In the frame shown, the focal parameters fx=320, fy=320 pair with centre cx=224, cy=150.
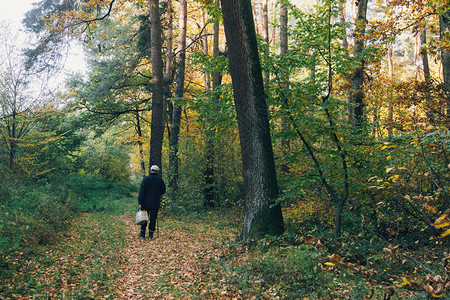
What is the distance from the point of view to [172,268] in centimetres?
620

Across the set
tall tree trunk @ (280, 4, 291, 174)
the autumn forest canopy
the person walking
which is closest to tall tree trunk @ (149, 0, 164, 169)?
the autumn forest canopy

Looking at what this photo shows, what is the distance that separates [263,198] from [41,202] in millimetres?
7362

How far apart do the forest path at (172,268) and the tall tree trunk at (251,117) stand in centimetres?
124

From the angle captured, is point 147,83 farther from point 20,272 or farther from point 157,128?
point 20,272

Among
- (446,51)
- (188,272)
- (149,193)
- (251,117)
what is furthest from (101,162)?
(446,51)

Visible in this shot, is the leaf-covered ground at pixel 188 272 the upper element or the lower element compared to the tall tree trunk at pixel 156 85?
lower

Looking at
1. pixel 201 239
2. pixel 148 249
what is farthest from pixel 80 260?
pixel 201 239

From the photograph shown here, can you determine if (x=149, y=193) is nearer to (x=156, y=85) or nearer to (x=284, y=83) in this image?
(x=284, y=83)

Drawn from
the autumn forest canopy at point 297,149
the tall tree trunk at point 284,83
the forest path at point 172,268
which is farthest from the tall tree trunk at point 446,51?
the forest path at point 172,268

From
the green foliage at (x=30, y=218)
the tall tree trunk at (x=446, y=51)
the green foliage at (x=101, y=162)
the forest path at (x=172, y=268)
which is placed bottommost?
the forest path at (x=172, y=268)

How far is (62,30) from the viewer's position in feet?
32.9

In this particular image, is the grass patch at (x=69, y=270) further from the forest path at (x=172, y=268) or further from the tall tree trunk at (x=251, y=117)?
the tall tree trunk at (x=251, y=117)

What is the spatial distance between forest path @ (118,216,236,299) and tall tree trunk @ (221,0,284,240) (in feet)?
4.07

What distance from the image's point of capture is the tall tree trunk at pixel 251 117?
6516 millimetres
